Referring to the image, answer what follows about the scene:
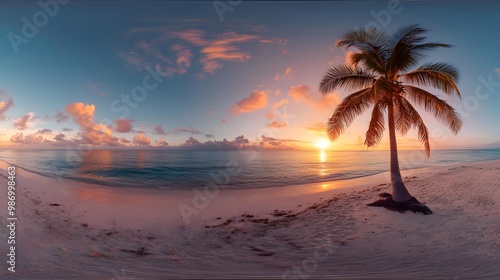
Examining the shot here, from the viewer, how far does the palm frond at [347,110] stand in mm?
12406

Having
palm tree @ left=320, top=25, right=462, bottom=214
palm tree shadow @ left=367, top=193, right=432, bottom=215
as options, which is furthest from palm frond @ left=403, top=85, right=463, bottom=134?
palm tree shadow @ left=367, top=193, right=432, bottom=215

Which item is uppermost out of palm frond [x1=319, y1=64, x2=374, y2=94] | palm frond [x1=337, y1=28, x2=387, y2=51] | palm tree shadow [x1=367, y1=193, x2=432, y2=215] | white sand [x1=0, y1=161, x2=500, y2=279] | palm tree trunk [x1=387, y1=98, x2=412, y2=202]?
palm frond [x1=337, y1=28, x2=387, y2=51]

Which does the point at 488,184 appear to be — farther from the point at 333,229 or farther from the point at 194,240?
the point at 194,240

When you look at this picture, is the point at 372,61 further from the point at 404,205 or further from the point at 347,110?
the point at 404,205

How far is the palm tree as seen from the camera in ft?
38.0

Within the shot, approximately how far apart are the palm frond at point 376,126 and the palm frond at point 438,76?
1792 millimetres

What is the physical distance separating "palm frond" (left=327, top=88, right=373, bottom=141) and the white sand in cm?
384

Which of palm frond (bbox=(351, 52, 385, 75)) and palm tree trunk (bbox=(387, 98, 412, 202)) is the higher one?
palm frond (bbox=(351, 52, 385, 75))

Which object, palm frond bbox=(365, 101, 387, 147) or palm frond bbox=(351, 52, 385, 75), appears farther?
palm frond bbox=(365, 101, 387, 147)

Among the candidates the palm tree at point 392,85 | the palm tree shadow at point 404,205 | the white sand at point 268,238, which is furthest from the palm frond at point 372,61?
the white sand at point 268,238

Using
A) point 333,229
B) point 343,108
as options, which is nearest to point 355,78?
point 343,108

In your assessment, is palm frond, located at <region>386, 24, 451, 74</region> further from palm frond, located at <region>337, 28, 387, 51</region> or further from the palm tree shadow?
the palm tree shadow

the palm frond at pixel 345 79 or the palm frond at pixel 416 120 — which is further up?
the palm frond at pixel 345 79

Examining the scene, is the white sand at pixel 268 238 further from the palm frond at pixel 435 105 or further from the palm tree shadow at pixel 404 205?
the palm frond at pixel 435 105
